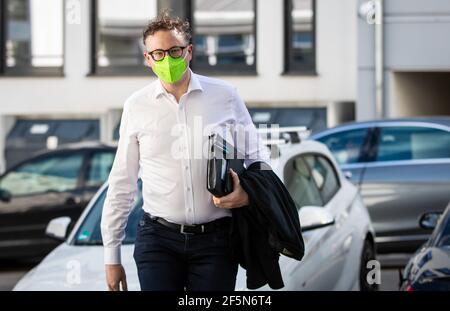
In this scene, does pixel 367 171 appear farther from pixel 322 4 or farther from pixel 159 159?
pixel 322 4

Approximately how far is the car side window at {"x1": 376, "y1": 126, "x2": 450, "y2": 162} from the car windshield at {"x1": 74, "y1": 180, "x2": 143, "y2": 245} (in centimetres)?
468

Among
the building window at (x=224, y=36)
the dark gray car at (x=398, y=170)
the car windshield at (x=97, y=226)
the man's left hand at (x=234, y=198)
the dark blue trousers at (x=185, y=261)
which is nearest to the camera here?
the man's left hand at (x=234, y=198)

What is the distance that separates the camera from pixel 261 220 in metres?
4.85

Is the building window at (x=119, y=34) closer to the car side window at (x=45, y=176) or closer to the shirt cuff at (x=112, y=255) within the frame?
the car side window at (x=45, y=176)

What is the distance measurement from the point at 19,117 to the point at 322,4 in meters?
6.09

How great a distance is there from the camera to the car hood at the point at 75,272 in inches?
258

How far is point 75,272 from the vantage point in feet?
22.5

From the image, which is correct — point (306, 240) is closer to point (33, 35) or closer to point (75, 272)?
point (75, 272)

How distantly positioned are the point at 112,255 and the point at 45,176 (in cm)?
802

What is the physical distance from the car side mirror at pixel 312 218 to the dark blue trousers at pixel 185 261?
2410mm

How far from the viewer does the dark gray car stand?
37.5ft

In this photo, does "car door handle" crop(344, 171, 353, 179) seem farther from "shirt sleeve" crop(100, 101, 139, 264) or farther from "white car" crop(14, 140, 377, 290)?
"shirt sleeve" crop(100, 101, 139, 264)

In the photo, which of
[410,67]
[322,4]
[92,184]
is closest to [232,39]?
[322,4]

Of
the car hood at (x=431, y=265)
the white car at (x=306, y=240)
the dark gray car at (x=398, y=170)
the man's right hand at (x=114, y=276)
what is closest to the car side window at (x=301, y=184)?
the white car at (x=306, y=240)
